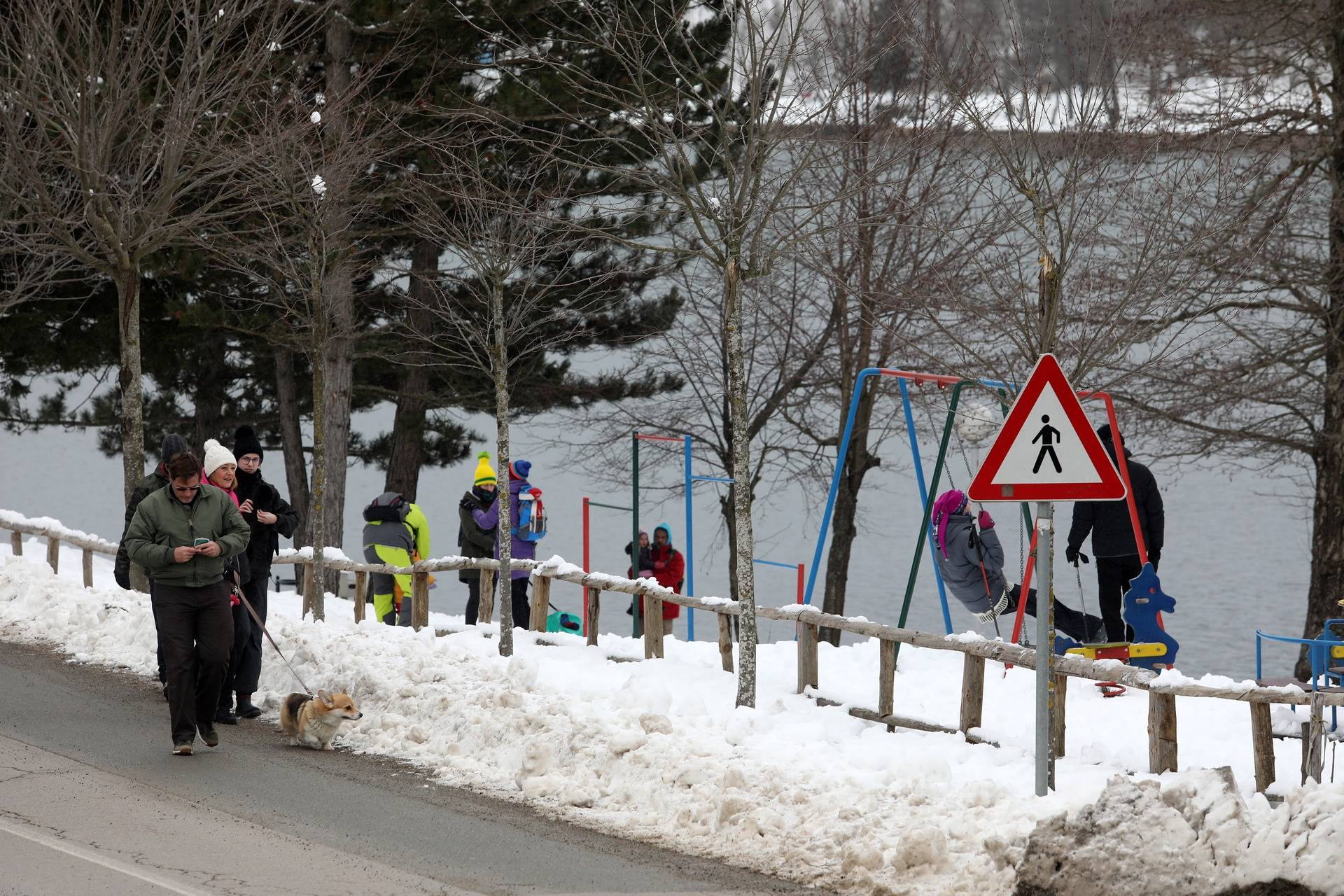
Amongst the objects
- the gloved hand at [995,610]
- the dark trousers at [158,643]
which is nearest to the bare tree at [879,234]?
the gloved hand at [995,610]

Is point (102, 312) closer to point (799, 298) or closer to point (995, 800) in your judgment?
point (799, 298)

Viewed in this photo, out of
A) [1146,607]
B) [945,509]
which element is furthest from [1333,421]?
[1146,607]

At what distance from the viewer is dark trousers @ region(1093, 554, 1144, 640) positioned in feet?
38.9

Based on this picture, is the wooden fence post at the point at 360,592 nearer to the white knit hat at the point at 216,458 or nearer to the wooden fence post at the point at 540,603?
the wooden fence post at the point at 540,603

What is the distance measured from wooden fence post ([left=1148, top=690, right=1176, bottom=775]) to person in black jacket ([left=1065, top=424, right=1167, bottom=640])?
3252 millimetres

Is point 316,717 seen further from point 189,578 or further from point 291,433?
point 291,433

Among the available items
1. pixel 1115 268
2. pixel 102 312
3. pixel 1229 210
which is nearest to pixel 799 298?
pixel 1115 268

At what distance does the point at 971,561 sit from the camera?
12.7 meters

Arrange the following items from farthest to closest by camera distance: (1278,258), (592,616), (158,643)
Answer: (1278,258) < (592,616) < (158,643)

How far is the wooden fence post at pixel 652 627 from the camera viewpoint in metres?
11.2

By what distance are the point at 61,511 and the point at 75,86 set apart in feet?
142

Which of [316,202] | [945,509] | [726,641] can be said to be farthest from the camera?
[316,202]

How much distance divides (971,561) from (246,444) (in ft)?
20.2

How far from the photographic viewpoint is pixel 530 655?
11102 mm
